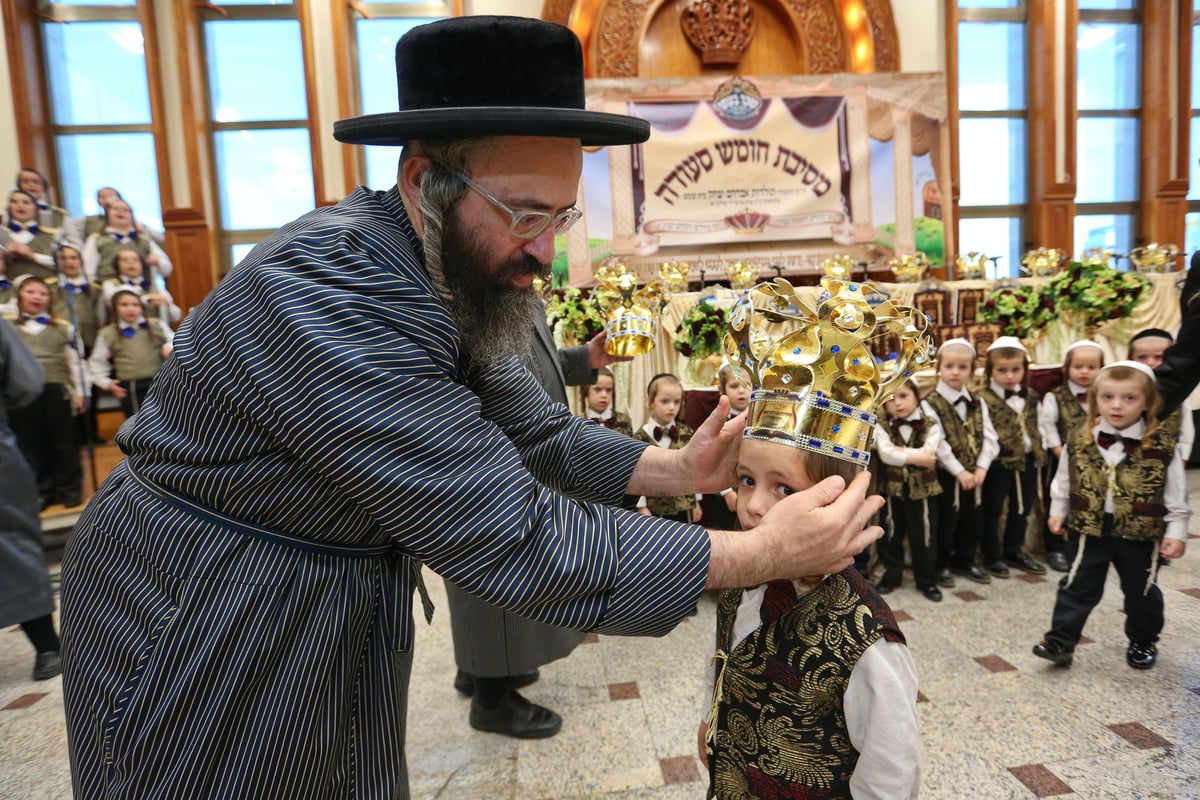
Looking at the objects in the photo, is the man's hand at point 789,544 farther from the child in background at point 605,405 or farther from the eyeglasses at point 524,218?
the child in background at point 605,405

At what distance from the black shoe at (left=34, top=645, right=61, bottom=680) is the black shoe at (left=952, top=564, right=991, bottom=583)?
4.36 m

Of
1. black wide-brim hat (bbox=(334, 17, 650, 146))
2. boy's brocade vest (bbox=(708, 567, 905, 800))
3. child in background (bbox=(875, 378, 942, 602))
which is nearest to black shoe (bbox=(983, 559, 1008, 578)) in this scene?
child in background (bbox=(875, 378, 942, 602))

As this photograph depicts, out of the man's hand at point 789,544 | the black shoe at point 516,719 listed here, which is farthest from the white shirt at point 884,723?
the black shoe at point 516,719

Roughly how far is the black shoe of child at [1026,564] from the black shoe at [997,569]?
0.12m

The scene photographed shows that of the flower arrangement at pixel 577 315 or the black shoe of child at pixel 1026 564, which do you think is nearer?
the black shoe of child at pixel 1026 564

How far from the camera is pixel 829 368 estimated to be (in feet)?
3.80

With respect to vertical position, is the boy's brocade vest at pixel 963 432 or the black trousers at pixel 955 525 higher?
the boy's brocade vest at pixel 963 432

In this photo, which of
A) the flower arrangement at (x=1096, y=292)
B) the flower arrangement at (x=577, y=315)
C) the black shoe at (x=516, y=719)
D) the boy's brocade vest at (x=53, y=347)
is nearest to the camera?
the black shoe at (x=516, y=719)

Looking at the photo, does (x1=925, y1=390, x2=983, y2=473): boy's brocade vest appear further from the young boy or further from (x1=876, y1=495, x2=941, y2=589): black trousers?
the young boy

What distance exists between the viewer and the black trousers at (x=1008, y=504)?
3.84 meters

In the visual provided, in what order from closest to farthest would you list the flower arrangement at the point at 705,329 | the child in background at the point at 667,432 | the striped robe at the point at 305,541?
the striped robe at the point at 305,541 → the child in background at the point at 667,432 → the flower arrangement at the point at 705,329

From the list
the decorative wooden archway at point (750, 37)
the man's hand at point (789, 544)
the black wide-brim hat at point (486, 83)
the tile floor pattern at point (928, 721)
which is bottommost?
the tile floor pattern at point (928, 721)

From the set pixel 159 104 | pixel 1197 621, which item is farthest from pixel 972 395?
pixel 159 104

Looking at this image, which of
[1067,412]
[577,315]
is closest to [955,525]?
[1067,412]
